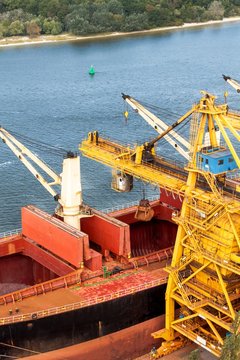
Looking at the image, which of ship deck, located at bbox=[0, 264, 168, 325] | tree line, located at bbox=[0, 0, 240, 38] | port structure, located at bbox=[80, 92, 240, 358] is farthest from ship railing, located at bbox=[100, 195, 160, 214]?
tree line, located at bbox=[0, 0, 240, 38]

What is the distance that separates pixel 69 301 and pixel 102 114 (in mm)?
36006

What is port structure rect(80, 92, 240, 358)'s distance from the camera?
21.3 metres

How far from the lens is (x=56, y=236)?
24.7 meters

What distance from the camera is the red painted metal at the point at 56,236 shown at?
23703 millimetres

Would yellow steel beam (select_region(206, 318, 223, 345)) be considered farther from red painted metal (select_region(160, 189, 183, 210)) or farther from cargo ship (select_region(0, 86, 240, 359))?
red painted metal (select_region(160, 189, 183, 210))

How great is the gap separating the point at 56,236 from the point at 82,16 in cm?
8094

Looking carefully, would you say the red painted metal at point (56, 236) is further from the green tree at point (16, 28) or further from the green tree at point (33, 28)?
the green tree at point (16, 28)

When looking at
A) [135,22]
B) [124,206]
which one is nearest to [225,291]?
[124,206]

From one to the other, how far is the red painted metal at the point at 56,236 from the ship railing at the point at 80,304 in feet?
6.57

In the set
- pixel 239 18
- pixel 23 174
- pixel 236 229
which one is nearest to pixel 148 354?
pixel 236 229

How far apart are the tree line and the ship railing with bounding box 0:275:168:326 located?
79692mm

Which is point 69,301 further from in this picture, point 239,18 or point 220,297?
point 239,18

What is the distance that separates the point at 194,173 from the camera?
22.3m

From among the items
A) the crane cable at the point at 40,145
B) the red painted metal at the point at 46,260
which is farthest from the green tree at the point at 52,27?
the red painted metal at the point at 46,260
